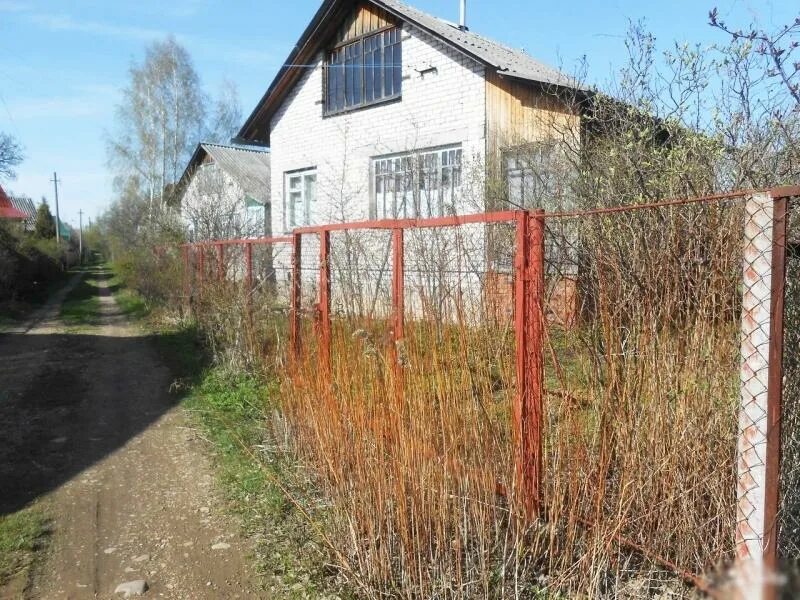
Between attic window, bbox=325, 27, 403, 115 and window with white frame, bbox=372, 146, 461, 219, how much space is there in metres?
1.42

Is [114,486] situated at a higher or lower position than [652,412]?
lower

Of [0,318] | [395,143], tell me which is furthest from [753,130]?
[0,318]

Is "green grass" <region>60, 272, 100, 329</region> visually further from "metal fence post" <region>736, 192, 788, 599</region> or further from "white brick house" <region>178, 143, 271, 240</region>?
"metal fence post" <region>736, 192, 788, 599</region>

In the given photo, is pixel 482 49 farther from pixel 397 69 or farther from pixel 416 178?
pixel 416 178

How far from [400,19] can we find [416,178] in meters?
4.39

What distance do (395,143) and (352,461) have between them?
1064cm

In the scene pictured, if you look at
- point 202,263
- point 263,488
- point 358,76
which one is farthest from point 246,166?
point 263,488

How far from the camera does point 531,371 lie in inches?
113

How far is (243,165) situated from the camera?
24.0m

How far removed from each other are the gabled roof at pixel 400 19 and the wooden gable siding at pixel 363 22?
16cm

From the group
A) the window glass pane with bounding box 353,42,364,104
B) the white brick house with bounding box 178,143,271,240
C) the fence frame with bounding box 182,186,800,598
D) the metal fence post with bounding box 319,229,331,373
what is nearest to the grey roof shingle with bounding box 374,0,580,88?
the window glass pane with bounding box 353,42,364,104

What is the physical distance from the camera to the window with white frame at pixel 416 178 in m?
10.0

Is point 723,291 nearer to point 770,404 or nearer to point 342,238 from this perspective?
point 770,404

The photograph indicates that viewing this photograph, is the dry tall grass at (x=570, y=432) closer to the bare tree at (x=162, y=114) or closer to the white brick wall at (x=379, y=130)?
the white brick wall at (x=379, y=130)
